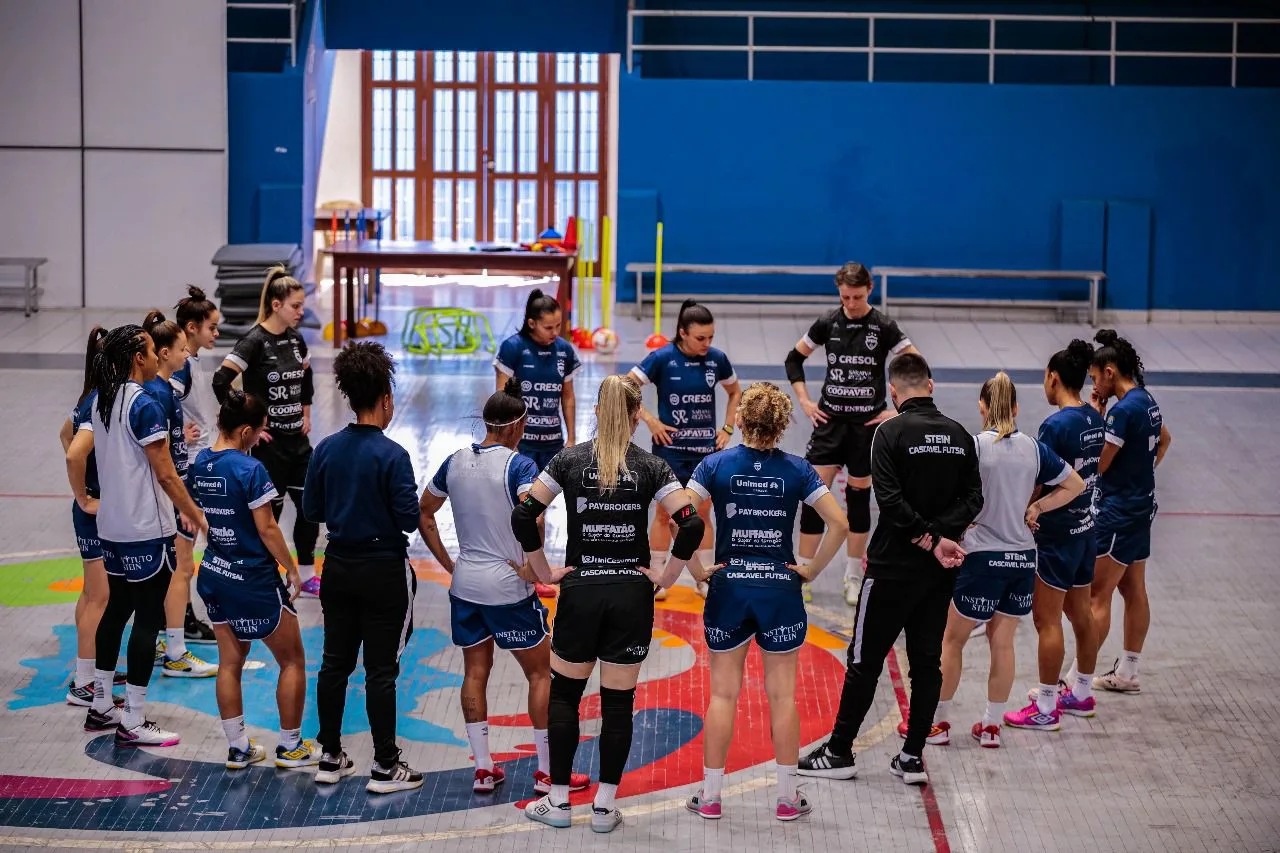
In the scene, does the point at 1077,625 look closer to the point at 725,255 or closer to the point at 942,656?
the point at 942,656

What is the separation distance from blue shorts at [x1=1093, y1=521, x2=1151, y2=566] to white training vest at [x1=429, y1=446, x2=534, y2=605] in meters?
2.95

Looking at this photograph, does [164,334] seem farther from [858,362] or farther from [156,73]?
[156,73]

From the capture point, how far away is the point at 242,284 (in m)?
18.1

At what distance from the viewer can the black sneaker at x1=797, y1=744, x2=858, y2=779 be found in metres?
6.75

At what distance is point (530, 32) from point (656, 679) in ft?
50.9

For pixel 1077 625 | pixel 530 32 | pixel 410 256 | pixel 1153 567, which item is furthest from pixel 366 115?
pixel 1077 625

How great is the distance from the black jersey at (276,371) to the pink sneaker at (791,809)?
3872 mm

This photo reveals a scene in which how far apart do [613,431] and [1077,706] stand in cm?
293

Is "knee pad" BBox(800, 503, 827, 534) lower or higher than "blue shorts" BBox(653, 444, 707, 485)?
lower

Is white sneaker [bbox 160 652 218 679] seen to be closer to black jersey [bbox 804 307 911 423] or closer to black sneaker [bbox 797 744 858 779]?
black sneaker [bbox 797 744 858 779]

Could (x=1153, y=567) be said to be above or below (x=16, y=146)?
below

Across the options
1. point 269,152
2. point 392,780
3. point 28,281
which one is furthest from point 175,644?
point 269,152

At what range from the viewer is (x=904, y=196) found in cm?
2095

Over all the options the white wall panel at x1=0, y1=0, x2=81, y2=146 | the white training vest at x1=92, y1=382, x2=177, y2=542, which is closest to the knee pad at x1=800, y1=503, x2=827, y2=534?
the white training vest at x1=92, y1=382, x2=177, y2=542
